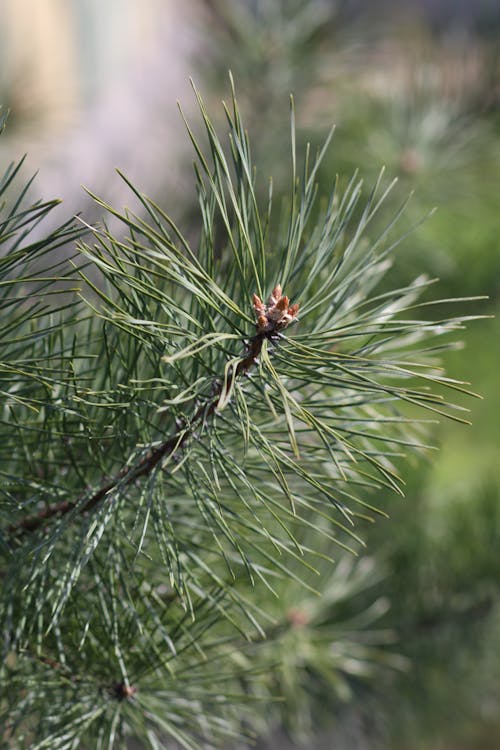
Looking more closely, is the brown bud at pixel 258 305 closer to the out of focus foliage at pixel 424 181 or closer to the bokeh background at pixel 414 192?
the bokeh background at pixel 414 192

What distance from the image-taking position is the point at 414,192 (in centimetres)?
50

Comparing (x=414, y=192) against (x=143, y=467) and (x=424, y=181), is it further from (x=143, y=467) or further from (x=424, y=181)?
(x=143, y=467)

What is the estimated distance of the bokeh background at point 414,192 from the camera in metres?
0.42

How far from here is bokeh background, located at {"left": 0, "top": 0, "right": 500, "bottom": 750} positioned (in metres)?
0.42

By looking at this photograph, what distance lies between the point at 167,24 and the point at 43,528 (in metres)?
1.34

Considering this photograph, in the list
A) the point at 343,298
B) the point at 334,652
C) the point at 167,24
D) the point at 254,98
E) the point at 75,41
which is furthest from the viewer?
the point at 167,24

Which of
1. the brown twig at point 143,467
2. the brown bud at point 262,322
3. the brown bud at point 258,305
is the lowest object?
the brown twig at point 143,467

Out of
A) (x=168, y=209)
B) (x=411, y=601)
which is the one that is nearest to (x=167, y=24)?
(x=168, y=209)

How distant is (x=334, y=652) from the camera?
37cm

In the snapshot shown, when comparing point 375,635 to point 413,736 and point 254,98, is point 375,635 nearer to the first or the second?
point 413,736

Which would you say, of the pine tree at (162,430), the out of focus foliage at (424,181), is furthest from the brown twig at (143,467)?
the out of focus foliage at (424,181)

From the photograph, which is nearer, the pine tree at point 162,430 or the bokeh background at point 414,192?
the pine tree at point 162,430

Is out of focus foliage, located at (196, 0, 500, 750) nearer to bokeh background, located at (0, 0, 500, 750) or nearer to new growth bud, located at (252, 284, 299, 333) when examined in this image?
bokeh background, located at (0, 0, 500, 750)

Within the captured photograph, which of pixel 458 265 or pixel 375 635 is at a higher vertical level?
pixel 458 265
